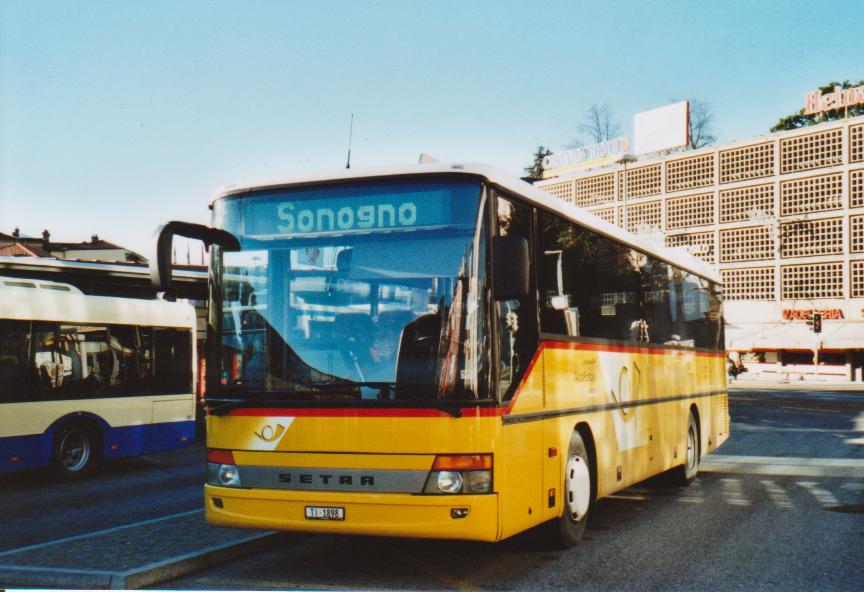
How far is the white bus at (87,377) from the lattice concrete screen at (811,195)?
5637 cm

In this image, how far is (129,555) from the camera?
729 centimetres

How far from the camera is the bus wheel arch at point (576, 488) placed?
786cm

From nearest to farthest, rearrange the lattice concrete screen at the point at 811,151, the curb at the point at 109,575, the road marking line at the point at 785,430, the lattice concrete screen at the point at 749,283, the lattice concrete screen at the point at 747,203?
the curb at the point at 109,575, the road marking line at the point at 785,430, the lattice concrete screen at the point at 811,151, the lattice concrete screen at the point at 747,203, the lattice concrete screen at the point at 749,283

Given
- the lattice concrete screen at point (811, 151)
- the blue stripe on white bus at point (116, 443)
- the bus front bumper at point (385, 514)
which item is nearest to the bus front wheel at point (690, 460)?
the bus front bumper at point (385, 514)

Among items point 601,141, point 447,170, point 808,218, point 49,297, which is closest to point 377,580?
point 447,170

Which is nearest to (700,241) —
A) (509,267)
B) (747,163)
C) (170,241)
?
(747,163)

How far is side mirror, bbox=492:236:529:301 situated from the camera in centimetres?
646

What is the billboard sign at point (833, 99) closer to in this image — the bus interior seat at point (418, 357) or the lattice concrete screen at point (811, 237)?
the lattice concrete screen at point (811, 237)

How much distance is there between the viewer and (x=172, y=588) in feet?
22.2

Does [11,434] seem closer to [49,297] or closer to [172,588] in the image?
[49,297]

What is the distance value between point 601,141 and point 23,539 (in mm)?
77094

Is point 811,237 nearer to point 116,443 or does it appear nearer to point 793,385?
point 793,385

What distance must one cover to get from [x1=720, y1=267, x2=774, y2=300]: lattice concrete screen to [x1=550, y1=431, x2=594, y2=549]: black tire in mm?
64005

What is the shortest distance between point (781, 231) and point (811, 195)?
3274 mm
